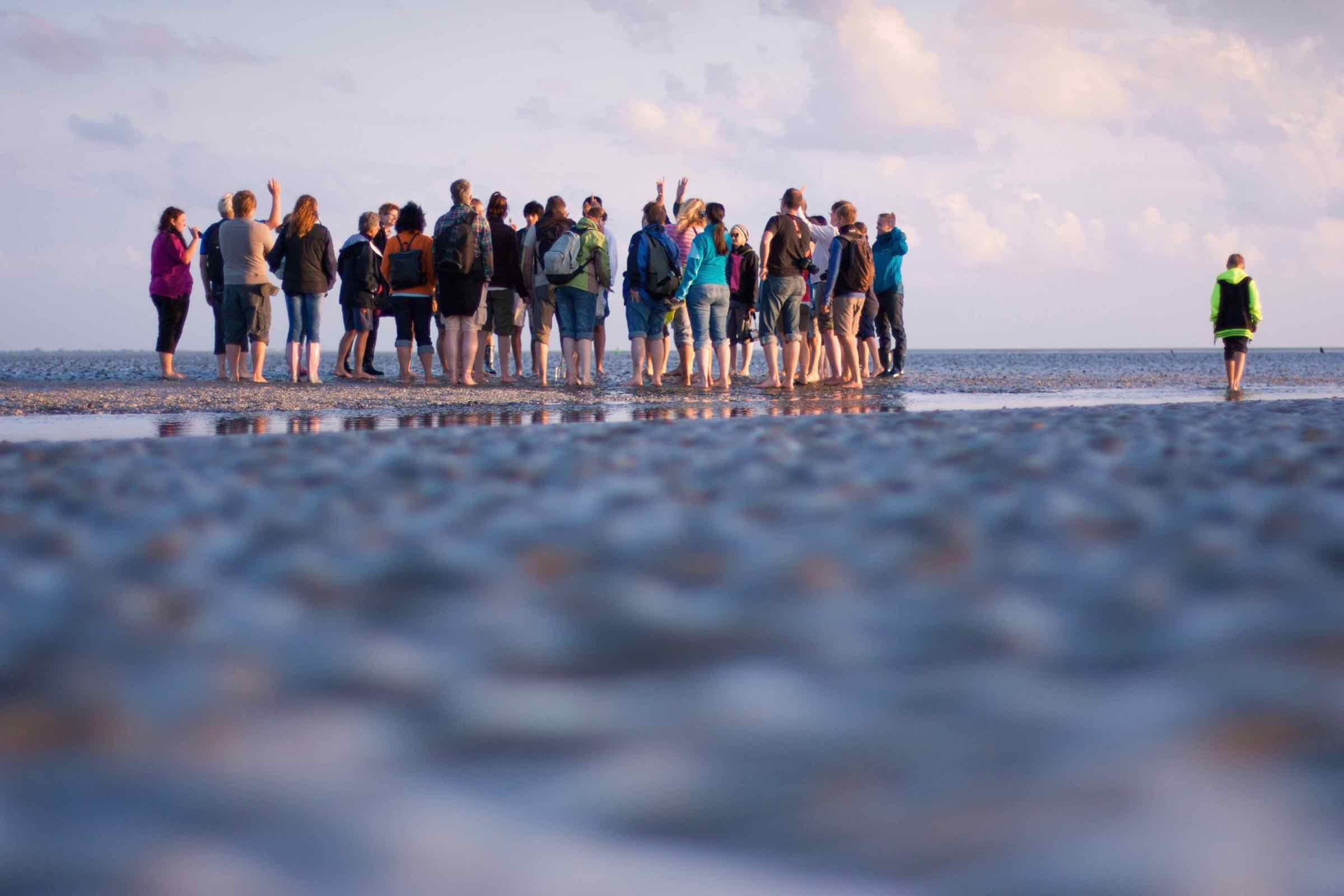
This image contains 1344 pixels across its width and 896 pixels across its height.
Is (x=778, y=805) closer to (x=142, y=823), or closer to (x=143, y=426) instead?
(x=142, y=823)

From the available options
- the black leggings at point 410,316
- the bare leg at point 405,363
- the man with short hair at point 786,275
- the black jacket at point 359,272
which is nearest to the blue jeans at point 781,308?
the man with short hair at point 786,275

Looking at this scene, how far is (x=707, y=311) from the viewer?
1202 cm

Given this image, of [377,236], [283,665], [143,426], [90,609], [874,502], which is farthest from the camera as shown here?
[377,236]

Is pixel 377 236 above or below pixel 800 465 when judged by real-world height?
above

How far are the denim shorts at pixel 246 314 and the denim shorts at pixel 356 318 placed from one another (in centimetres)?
105

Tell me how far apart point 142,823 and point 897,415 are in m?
5.38

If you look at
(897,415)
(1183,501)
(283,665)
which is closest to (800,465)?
(1183,501)

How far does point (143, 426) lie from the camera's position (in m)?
6.81

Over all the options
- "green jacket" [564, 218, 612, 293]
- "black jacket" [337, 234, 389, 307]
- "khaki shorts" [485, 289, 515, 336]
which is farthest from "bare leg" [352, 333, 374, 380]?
"green jacket" [564, 218, 612, 293]

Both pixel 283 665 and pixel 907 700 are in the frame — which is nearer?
pixel 907 700

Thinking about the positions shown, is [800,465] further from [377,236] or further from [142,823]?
[377,236]

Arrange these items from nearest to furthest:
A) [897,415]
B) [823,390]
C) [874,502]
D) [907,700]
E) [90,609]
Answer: [907,700], [90,609], [874,502], [897,415], [823,390]

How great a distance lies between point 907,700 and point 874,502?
4.66 ft

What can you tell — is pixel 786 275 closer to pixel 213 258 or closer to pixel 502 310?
pixel 502 310
